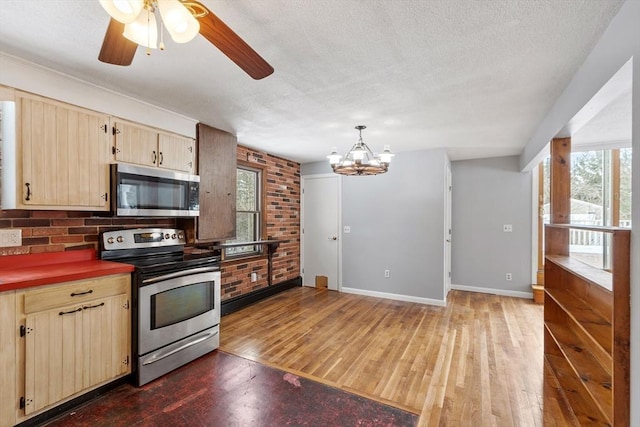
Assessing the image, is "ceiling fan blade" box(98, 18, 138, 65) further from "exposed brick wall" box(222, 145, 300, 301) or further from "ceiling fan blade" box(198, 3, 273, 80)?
"exposed brick wall" box(222, 145, 300, 301)

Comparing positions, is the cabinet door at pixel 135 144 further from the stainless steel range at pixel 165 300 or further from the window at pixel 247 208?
the window at pixel 247 208

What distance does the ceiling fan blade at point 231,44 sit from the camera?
1.17 m

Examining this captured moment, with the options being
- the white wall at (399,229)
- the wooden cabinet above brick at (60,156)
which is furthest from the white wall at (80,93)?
the white wall at (399,229)

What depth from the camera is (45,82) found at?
6.87 ft

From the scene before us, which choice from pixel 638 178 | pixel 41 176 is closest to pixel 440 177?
pixel 638 178

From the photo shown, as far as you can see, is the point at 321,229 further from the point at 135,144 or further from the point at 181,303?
the point at 135,144

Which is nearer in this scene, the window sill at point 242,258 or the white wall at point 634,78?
the white wall at point 634,78

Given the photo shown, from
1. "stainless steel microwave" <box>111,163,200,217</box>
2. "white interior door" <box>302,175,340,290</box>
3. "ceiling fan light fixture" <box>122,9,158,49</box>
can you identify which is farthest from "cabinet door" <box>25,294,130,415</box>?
"white interior door" <box>302,175,340,290</box>

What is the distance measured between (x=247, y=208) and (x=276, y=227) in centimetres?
66

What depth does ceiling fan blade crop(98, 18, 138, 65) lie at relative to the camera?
123cm

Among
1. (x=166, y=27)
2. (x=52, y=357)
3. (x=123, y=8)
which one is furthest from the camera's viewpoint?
(x=52, y=357)

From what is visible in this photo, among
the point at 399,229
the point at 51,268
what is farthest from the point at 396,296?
the point at 51,268

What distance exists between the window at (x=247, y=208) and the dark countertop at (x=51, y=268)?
1.93m

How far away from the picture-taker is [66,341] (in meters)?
1.95
